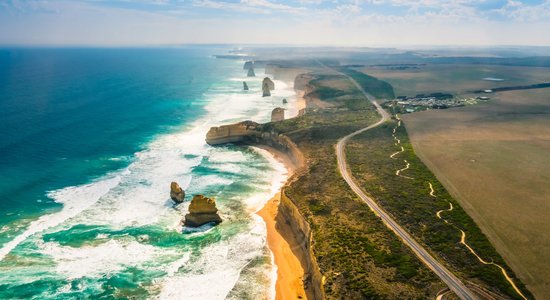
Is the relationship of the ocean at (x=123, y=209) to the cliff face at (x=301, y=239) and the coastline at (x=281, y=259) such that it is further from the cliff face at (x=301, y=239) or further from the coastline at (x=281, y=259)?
the cliff face at (x=301, y=239)

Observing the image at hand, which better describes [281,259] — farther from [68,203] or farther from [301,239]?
[68,203]

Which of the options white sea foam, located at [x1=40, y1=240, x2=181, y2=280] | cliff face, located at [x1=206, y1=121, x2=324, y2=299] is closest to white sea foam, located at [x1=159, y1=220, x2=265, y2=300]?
white sea foam, located at [x1=40, y1=240, x2=181, y2=280]

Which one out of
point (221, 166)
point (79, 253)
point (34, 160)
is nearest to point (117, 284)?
point (79, 253)

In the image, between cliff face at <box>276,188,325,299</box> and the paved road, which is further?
cliff face at <box>276,188,325,299</box>

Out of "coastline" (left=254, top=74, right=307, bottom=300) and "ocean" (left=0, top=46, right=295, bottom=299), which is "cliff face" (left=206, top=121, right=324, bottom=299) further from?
"ocean" (left=0, top=46, right=295, bottom=299)

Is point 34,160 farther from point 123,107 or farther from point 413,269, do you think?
point 413,269

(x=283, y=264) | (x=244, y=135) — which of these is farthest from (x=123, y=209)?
(x=244, y=135)
